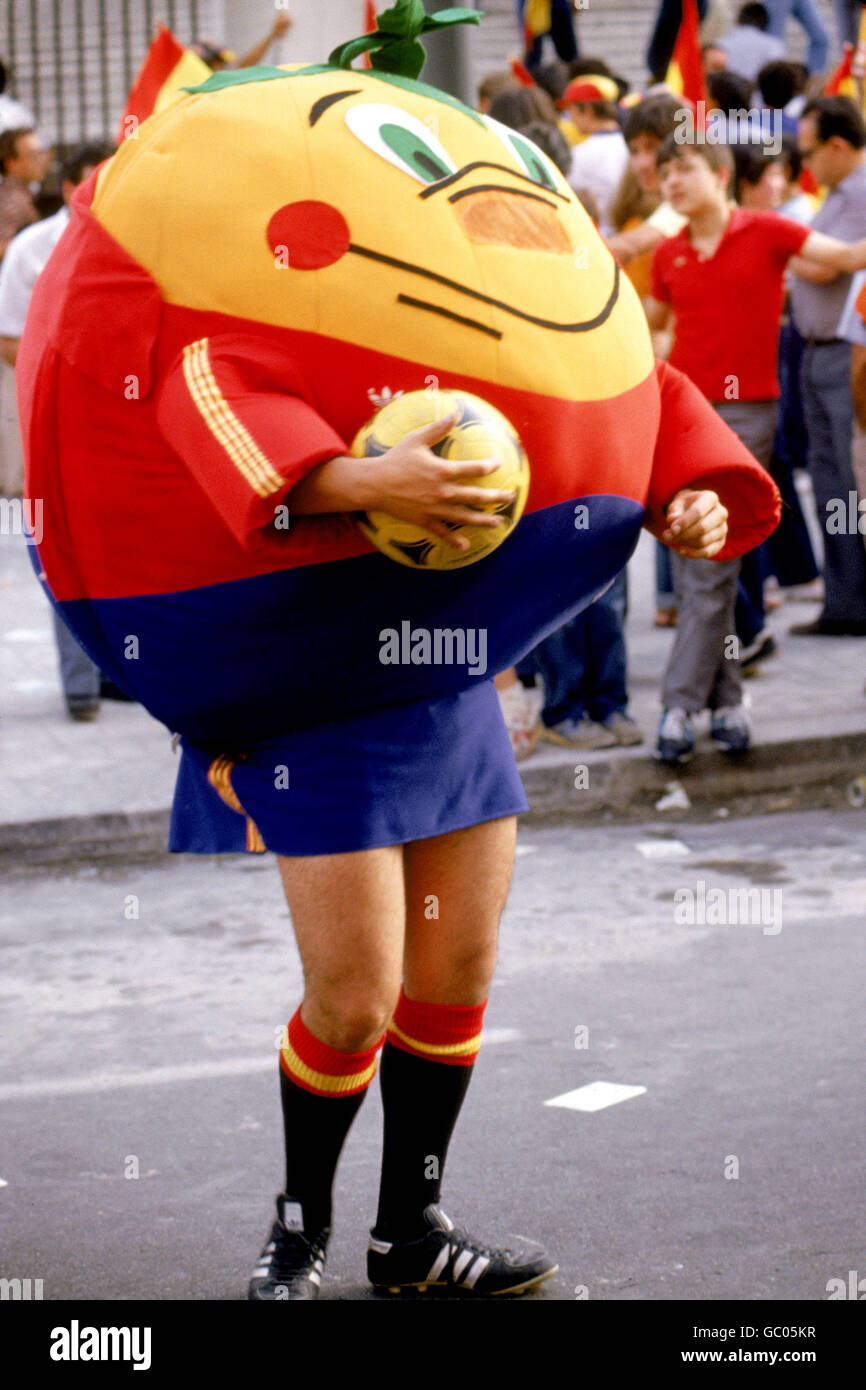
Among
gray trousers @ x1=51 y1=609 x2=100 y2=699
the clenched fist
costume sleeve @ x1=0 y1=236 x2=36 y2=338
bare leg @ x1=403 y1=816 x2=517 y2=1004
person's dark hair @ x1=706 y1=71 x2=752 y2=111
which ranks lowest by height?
gray trousers @ x1=51 y1=609 x2=100 y2=699

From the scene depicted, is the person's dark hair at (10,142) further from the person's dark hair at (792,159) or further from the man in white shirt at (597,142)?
the person's dark hair at (792,159)

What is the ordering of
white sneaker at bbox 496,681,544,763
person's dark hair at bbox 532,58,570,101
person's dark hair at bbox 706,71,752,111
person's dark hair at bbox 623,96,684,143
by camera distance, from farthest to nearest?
person's dark hair at bbox 532,58,570,101
person's dark hair at bbox 706,71,752,111
person's dark hair at bbox 623,96,684,143
white sneaker at bbox 496,681,544,763

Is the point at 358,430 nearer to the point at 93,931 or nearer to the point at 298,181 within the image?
the point at 298,181

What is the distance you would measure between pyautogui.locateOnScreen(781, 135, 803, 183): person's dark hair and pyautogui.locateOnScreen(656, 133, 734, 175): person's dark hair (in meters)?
3.20

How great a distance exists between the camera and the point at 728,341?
723cm

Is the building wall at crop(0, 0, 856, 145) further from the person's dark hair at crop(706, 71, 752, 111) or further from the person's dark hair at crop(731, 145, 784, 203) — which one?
the person's dark hair at crop(731, 145, 784, 203)

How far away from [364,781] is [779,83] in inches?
416

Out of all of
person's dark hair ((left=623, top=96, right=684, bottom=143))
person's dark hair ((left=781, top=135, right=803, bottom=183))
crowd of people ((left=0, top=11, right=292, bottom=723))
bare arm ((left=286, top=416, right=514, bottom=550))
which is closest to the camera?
bare arm ((left=286, top=416, right=514, bottom=550))

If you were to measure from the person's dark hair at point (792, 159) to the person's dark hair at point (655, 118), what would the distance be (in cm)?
163

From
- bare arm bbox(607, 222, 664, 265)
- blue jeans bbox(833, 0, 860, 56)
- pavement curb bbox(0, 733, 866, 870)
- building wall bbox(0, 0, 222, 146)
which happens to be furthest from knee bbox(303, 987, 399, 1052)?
building wall bbox(0, 0, 222, 146)

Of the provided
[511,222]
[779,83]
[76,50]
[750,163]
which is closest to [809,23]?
[779,83]

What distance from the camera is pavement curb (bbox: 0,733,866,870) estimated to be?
6.56 meters

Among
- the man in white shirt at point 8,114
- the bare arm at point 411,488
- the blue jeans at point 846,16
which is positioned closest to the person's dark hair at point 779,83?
the blue jeans at point 846,16

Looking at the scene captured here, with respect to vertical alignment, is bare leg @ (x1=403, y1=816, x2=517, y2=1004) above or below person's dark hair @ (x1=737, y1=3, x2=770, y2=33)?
below
